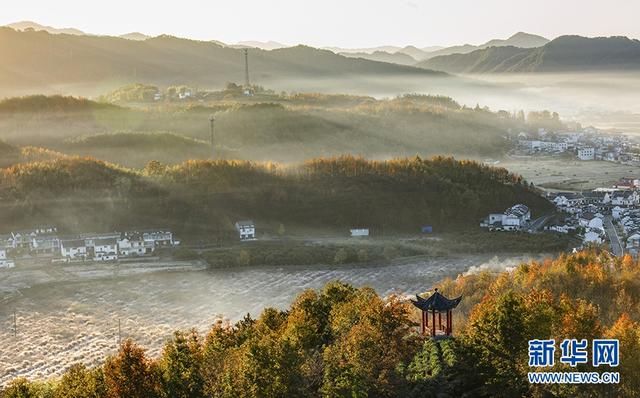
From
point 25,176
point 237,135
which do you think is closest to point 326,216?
point 25,176

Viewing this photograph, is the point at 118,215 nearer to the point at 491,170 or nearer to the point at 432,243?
the point at 432,243

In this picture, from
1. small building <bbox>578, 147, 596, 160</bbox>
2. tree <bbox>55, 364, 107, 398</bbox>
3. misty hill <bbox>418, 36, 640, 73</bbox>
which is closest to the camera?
tree <bbox>55, 364, 107, 398</bbox>

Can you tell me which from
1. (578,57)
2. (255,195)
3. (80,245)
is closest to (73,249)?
(80,245)

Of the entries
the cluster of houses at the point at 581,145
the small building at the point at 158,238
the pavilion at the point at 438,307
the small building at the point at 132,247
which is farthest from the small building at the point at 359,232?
the cluster of houses at the point at 581,145

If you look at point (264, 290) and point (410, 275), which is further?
point (410, 275)

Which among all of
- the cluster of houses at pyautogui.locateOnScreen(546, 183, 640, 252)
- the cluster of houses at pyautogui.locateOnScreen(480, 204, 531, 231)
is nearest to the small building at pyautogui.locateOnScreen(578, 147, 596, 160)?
the cluster of houses at pyautogui.locateOnScreen(546, 183, 640, 252)

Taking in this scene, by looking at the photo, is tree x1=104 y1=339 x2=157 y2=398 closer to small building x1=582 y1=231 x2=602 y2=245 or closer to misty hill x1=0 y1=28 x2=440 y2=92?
small building x1=582 y1=231 x2=602 y2=245
